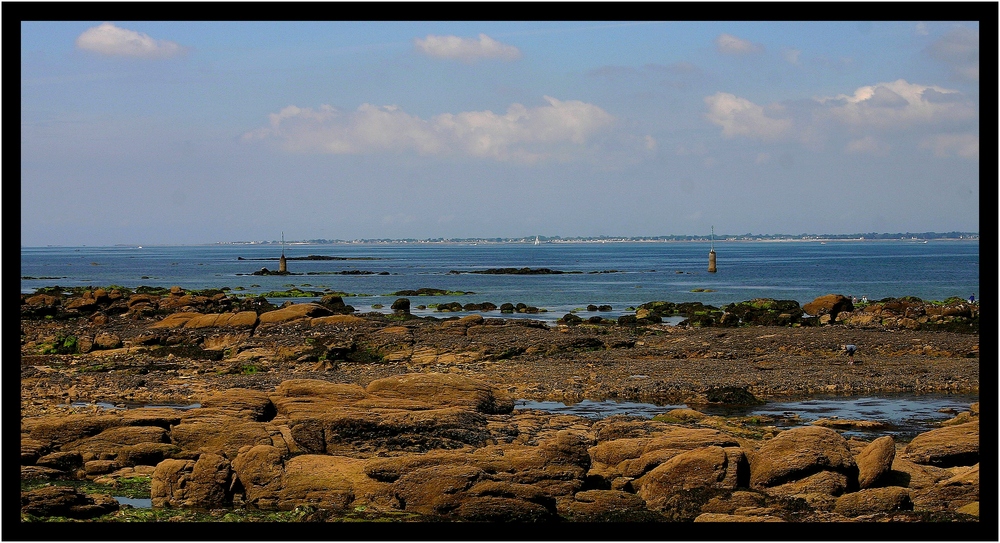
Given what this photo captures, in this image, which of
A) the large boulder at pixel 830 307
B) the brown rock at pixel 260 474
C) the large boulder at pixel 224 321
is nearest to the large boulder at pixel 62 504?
the brown rock at pixel 260 474

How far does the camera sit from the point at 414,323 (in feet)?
165

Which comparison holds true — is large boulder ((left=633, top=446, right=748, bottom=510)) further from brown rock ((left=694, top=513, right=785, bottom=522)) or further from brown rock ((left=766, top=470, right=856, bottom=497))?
brown rock ((left=694, top=513, right=785, bottom=522))

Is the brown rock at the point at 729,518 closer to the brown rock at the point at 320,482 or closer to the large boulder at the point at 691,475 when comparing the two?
the large boulder at the point at 691,475

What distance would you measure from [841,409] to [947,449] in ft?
27.3

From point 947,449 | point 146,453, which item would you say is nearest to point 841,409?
point 947,449

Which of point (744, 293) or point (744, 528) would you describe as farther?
point (744, 293)

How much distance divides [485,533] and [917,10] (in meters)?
6.01

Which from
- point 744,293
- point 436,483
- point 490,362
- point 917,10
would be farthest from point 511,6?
point 744,293

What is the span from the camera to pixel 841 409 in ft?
79.8

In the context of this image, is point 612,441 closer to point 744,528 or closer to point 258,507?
point 258,507

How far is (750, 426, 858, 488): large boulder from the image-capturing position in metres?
14.5

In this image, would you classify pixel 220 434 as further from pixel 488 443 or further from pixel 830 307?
pixel 830 307

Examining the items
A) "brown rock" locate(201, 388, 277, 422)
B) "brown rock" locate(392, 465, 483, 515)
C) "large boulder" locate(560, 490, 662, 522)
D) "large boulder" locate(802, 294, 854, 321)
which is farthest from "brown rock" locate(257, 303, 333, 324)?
"large boulder" locate(560, 490, 662, 522)

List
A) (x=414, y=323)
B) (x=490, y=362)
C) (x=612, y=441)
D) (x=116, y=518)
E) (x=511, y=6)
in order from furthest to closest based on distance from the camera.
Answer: (x=414, y=323) < (x=490, y=362) < (x=612, y=441) < (x=116, y=518) < (x=511, y=6)
